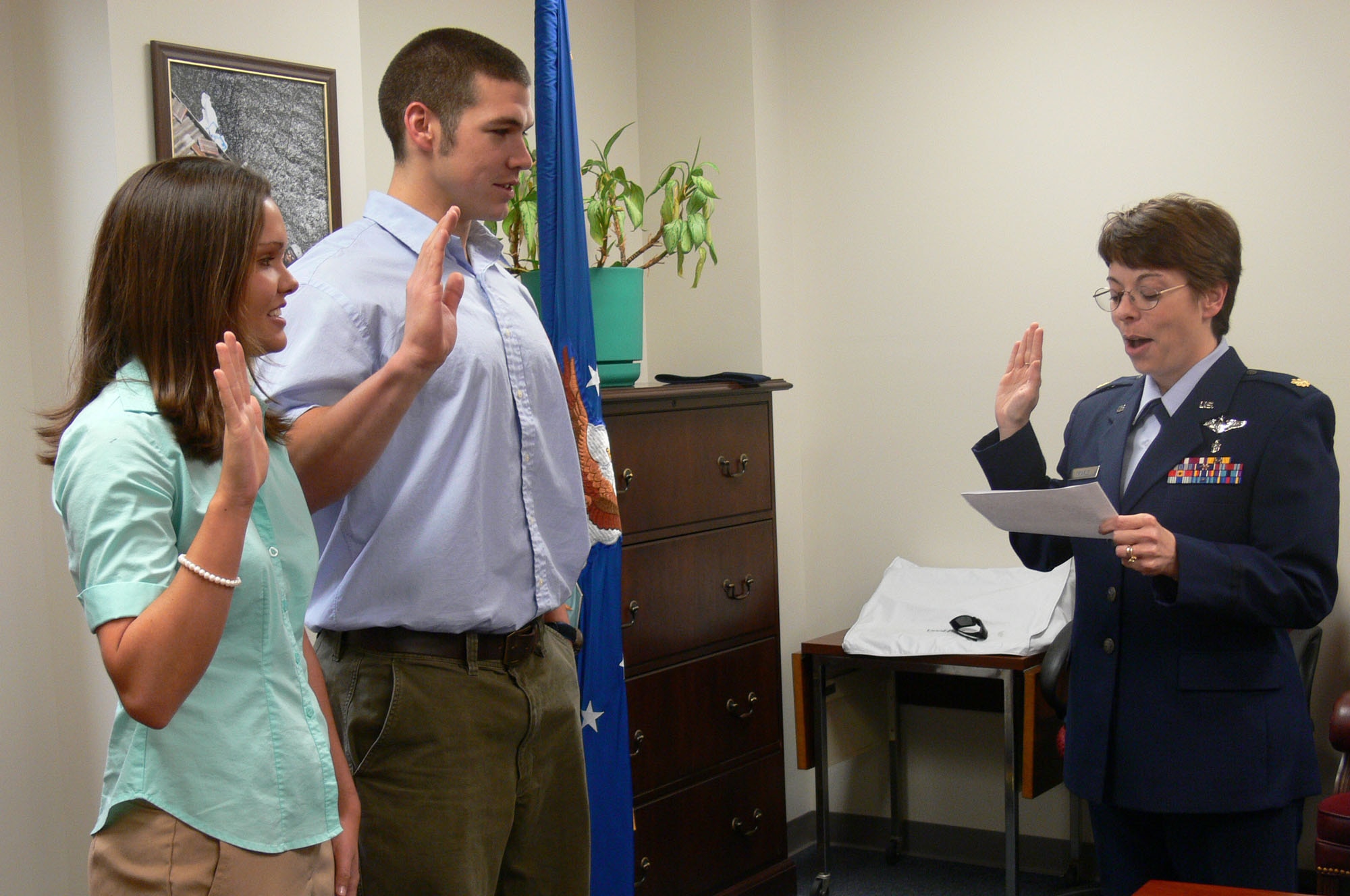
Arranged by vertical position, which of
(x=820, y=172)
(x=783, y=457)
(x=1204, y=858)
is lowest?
(x=1204, y=858)

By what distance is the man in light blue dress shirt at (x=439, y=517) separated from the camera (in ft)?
5.03

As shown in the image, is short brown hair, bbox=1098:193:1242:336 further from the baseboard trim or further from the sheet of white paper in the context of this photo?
the baseboard trim

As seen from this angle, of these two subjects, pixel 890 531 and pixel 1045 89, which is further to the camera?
pixel 890 531

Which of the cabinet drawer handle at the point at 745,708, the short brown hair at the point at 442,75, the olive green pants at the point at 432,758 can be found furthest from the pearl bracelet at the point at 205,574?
the cabinet drawer handle at the point at 745,708

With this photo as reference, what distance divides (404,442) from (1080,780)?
122 centimetres

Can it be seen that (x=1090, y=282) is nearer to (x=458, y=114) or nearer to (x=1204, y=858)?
(x=1204, y=858)

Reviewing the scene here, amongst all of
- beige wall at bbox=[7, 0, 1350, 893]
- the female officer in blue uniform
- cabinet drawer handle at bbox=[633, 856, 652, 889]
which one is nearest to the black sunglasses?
beige wall at bbox=[7, 0, 1350, 893]

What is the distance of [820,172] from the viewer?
3932 millimetres

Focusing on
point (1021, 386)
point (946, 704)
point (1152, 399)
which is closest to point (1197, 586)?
point (1152, 399)

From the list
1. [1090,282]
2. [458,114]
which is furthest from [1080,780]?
[1090,282]

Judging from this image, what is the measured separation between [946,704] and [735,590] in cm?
93

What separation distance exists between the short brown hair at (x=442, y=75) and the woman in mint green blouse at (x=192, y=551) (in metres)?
0.48

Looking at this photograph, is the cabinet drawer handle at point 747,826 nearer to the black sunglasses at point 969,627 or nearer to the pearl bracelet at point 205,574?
the black sunglasses at point 969,627

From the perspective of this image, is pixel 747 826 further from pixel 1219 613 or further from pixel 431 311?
pixel 431 311
